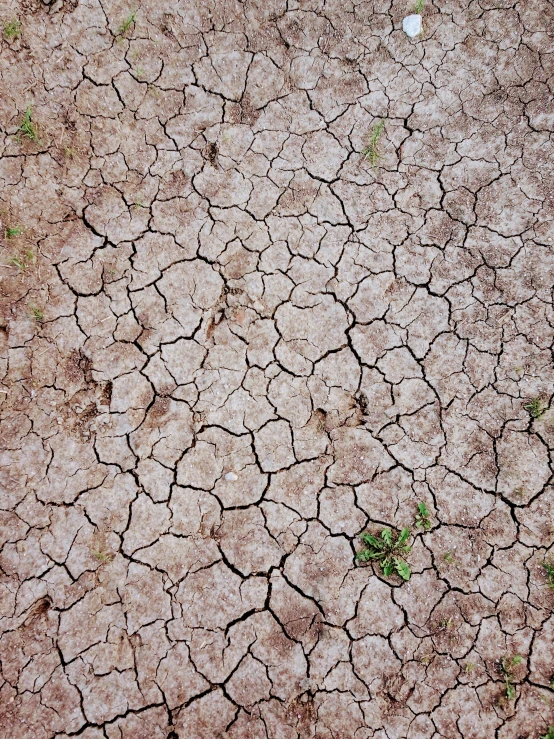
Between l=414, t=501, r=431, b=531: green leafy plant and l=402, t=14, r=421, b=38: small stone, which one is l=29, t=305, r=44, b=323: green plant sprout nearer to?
l=414, t=501, r=431, b=531: green leafy plant

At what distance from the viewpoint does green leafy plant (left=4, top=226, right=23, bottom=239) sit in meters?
2.73

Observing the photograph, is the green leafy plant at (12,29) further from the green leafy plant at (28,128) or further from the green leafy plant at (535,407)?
the green leafy plant at (535,407)

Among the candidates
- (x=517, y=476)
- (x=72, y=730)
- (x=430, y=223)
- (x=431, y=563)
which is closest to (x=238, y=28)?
(x=430, y=223)

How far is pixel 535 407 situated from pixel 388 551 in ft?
3.59

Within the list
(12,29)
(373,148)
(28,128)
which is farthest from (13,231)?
(373,148)

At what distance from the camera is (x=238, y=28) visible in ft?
9.77

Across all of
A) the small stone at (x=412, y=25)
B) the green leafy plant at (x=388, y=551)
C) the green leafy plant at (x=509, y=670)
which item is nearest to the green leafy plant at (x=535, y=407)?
the green leafy plant at (x=388, y=551)

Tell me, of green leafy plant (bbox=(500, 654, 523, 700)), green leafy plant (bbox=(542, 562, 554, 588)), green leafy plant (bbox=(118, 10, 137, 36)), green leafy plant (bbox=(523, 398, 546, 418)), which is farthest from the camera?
green leafy plant (bbox=(118, 10, 137, 36))

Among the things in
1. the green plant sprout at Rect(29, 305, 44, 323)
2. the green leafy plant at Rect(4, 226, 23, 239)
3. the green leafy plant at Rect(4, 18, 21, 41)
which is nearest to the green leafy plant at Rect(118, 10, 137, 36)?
the green leafy plant at Rect(4, 18, 21, 41)

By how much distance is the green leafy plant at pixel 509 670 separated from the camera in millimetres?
2203

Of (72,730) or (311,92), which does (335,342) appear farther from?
(72,730)

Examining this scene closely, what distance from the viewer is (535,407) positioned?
8.34 ft

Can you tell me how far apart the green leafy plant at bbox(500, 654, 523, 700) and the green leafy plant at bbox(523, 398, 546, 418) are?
1173mm

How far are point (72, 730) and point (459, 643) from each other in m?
1.83
